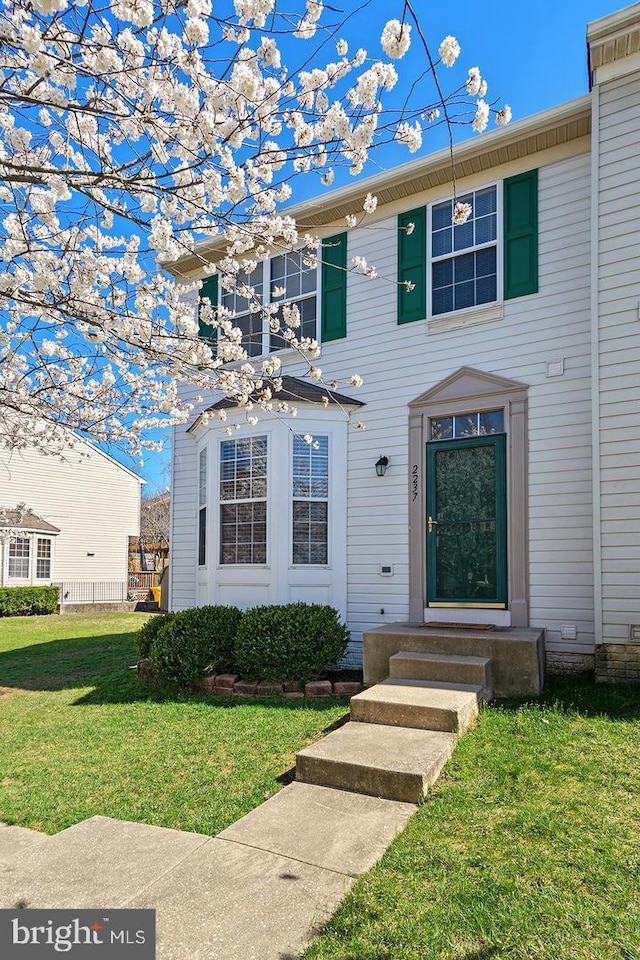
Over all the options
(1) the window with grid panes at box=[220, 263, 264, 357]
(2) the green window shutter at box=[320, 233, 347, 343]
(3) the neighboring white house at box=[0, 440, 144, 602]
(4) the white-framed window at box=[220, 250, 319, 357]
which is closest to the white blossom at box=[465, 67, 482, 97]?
(2) the green window shutter at box=[320, 233, 347, 343]

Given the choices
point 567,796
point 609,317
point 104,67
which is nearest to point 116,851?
point 567,796

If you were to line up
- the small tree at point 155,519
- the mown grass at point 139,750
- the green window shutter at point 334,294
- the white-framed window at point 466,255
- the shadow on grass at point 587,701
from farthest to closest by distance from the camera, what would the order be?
the small tree at point 155,519 < the green window shutter at point 334,294 < the white-framed window at point 466,255 < the shadow on grass at point 587,701 < the mown grass at point 139,750

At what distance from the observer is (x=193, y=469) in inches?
344

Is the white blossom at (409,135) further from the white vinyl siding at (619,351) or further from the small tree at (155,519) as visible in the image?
the small tree at (155,519)

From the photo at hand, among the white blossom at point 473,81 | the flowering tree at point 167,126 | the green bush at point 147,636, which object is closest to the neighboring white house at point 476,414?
the green bush at point 147,636

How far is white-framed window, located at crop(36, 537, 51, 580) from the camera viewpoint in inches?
763

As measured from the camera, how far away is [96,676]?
7531 mm

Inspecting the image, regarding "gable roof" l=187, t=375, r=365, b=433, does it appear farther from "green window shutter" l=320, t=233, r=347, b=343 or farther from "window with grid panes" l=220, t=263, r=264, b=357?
"window with grid panes" l=220, t=263, r=264, b=357

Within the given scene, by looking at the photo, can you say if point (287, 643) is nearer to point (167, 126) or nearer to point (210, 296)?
point (167, 126)

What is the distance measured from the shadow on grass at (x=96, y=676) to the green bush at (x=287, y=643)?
12.0 inches

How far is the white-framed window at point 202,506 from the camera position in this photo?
26.4ft

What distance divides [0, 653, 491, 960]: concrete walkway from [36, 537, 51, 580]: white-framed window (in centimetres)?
1775

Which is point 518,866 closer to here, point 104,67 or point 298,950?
point 298,950

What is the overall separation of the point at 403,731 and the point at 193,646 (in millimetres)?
2827
